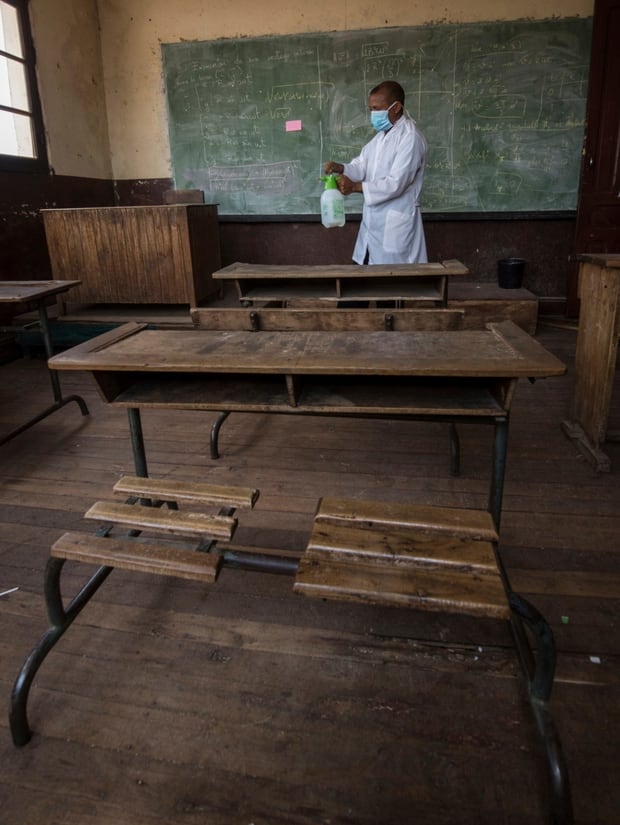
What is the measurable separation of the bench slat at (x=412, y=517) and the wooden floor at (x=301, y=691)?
1.23 feet

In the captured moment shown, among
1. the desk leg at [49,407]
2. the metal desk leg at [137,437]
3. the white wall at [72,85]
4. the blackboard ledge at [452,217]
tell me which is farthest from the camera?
the blackboard ledge at [452,217]

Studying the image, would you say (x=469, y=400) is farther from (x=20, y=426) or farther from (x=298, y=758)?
(x=20, y=426)

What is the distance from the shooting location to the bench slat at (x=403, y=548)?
1.01m

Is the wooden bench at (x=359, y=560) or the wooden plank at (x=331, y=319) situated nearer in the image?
the wooden bench at (x=359, y=560)

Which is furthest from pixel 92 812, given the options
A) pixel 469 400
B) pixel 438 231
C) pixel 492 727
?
pixel 438 231

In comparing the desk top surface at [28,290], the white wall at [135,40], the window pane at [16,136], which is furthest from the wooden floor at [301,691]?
the white wall at [135,40]

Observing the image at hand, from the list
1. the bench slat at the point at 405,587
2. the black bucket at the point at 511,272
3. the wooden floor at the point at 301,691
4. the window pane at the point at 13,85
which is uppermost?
the window pane at the point at 13,85

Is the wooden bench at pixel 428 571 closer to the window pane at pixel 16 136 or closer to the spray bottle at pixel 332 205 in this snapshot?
the spray bottle at pixel 332 205

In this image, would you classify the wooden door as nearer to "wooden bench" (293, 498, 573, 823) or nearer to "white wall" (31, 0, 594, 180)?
"white wall" (31, 0, 594, 180)

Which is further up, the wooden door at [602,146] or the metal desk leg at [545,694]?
the wooden door at [602,146]

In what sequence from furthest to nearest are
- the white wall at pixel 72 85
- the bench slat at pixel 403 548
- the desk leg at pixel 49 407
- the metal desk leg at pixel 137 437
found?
the white wall at pixel 72 85, the desk leg at pixel 49 407, the metal desk leg at pixel 137 437, the bench slat at pixel 403 548

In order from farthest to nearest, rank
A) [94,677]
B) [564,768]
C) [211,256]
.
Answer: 1. [211,256]
2. [94,677]
3. [564,768]

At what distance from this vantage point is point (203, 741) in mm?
1115

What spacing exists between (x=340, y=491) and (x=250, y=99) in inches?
163
